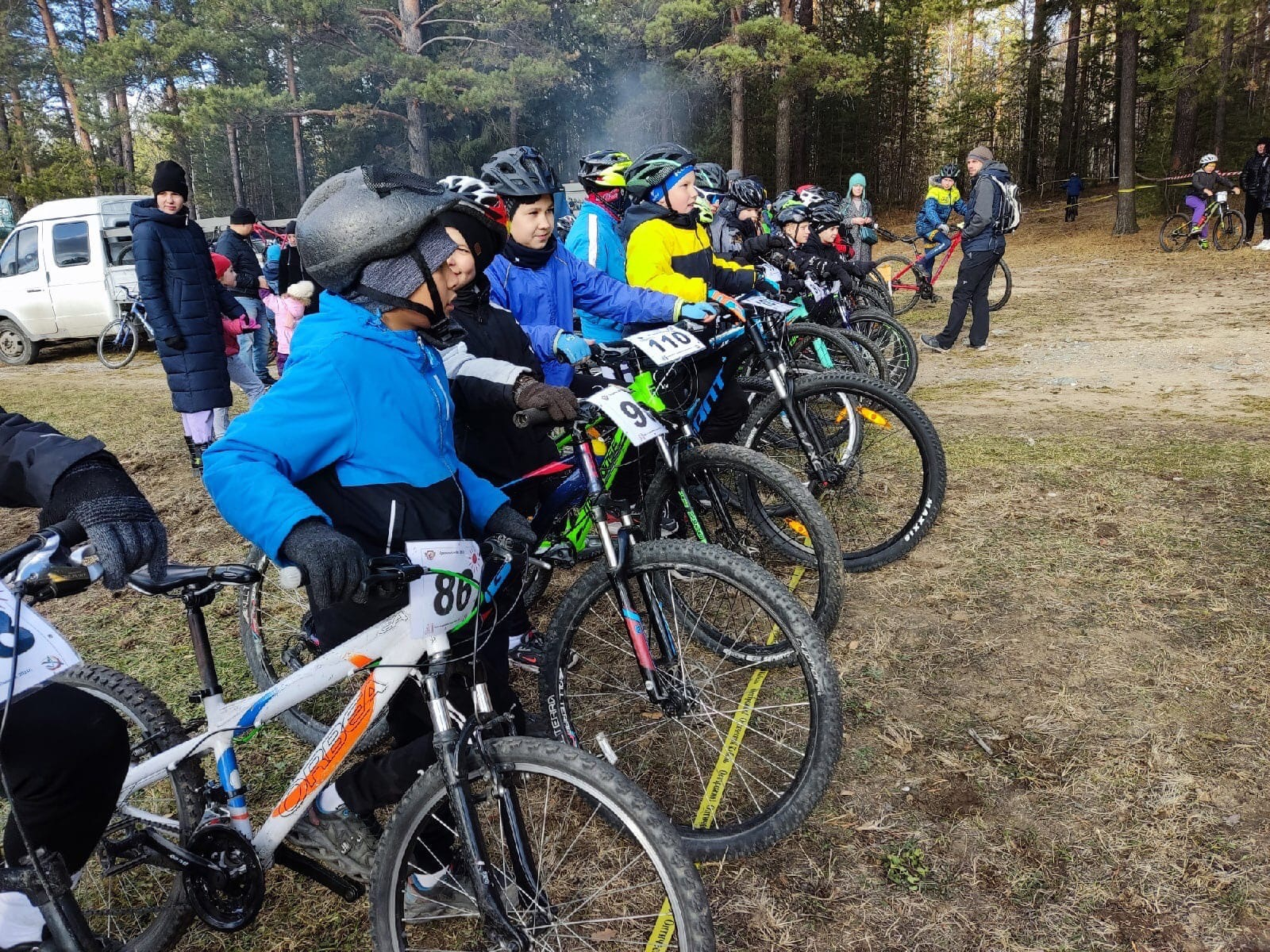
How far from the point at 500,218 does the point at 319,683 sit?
4.00ft

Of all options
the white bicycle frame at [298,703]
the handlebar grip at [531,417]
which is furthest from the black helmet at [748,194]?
the white bicycle frame at [298,703]

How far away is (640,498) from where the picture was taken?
3.39m

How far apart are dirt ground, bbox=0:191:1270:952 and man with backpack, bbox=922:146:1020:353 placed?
278 cm

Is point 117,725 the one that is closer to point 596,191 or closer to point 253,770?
point 253,770

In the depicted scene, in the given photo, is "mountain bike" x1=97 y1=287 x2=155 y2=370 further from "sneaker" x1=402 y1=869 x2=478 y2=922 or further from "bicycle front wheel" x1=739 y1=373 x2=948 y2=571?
"sneaker" x1=402 y1=869 x2=478 y2=922

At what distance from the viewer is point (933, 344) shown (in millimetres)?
9047

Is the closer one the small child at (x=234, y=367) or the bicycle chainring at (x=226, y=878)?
the bicycle chainring at (x=226, y=878)

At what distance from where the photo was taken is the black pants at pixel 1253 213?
13984 millimetres

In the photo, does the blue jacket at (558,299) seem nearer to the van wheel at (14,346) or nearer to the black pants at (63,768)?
the black pants at (63,768)

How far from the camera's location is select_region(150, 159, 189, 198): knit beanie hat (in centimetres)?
564

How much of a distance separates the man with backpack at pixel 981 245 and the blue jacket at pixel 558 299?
596cm

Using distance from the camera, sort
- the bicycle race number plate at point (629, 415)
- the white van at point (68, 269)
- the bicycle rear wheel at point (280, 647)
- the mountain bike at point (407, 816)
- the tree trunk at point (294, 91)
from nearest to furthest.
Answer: the mountain bike at point (407, 816)
the bicycle race number plate at point (629, 415)
the bicycle rear wheel at point (280, 647)
the white van at point (68, 269)
the tree trunk at point (294, 91)

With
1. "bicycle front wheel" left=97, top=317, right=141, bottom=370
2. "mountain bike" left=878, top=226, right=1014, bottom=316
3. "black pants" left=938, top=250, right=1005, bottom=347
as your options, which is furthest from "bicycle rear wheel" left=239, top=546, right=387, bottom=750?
"bicycle front wheel" left=97, top=317, right=141, bottom=370

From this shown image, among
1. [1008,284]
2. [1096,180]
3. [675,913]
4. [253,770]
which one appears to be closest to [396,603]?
[675,913]
